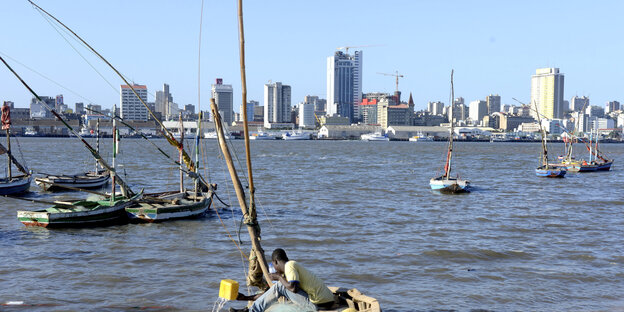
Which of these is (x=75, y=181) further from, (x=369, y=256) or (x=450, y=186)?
(x=369, y=256)

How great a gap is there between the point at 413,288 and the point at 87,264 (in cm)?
1084

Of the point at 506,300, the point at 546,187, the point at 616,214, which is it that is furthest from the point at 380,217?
the point at 546,187

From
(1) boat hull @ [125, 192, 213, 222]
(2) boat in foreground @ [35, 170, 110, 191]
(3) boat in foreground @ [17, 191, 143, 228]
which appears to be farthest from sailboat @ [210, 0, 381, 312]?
(2) boat in foreground @ [35, 170, 110, 191]

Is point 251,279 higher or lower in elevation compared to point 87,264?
higher

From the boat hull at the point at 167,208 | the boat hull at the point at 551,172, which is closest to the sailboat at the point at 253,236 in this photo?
the boat hull at the point at 167,208

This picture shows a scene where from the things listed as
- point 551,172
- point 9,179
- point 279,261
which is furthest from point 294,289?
point 551,172

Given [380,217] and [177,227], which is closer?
[177,227]

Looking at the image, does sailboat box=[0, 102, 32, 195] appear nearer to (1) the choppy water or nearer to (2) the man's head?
(1) the choppy water

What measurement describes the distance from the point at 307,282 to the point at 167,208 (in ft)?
60.1

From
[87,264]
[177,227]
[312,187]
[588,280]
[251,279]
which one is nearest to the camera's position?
[251,279]

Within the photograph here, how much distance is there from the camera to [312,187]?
51656mm

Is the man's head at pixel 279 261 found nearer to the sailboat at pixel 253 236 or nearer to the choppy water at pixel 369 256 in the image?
the sailboat at pixel 253 236

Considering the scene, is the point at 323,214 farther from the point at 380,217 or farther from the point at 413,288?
the point at 413,288

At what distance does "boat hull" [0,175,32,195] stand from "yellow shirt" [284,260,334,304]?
32064mm
